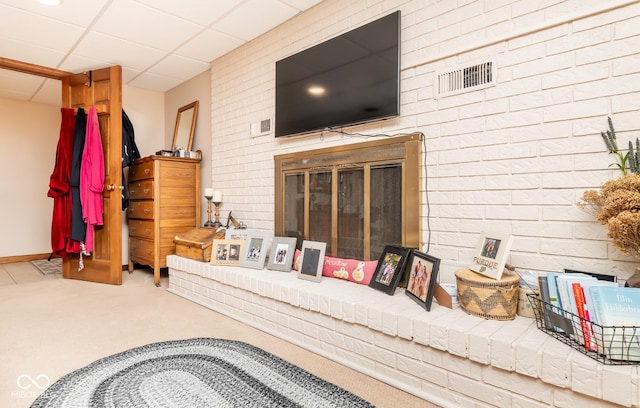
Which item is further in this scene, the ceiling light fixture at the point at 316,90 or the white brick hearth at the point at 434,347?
the ceiling light fixture at the point at 316,90

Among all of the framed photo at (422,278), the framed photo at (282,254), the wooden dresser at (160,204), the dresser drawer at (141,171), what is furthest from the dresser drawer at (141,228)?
the framed photo at (422,278)

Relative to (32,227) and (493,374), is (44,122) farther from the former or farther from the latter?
(493,374)

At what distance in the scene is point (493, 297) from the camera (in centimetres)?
152

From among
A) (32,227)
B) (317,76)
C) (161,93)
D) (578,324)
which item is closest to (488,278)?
(578,324)

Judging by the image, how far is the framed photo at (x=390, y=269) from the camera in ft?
6.43

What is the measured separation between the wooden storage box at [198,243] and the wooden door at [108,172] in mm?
784

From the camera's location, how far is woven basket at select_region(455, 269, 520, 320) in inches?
59.5

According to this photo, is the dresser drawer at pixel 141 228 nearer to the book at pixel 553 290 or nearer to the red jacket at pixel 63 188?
the red jacket at pixel 63 188

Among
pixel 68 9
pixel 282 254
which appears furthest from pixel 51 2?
pixel 282 254

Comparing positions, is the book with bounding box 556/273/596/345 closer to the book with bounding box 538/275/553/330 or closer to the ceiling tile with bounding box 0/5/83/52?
the book with bounding box 538/275/553/330

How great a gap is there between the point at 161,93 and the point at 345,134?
3.29 metres

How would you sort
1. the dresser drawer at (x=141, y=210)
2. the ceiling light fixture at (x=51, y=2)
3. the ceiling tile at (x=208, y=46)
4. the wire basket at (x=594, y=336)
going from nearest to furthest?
the wire basket at (x=594, y=336)
the ceiling light fixture at (x=51, y=2)
the ceiling tile at (x=208, y=46)
the dresser drawer at (x=141, y=210)

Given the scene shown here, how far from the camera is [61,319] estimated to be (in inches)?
98.7

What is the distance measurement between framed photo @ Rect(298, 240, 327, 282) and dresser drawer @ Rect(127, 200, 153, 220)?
6.61 feet
